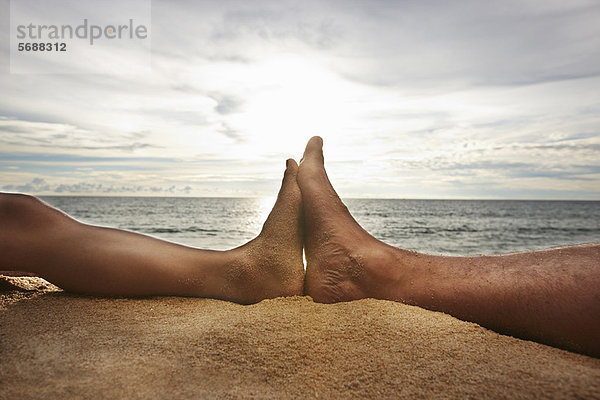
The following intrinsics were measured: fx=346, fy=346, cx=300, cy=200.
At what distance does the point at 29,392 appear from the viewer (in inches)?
33.3

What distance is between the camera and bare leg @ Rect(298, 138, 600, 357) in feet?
3.74

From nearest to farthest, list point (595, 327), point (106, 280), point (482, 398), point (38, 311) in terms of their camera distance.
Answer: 1. point (482, 398)
2. point (595, 327)
3. point (38, 311)
4. point (106, 280)

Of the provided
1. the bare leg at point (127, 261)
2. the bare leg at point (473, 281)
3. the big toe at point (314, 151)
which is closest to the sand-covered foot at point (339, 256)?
the bare leg at point (473, 281)

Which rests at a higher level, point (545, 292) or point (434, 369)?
point (545, 292)

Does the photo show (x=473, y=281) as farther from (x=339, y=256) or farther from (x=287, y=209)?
(x=287, y=209)

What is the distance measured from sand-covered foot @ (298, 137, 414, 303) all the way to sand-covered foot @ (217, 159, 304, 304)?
7 centimetres

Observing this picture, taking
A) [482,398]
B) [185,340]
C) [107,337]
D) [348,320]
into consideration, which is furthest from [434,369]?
[107,337]

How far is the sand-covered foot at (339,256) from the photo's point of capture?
61.6 inches

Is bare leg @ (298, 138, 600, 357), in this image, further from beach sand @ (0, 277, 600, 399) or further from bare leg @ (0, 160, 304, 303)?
bare leg @ (0, 160, 304, 303)

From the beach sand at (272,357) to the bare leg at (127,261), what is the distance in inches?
6.3

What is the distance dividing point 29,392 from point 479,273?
1497 millimetres

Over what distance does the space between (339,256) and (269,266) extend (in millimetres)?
348

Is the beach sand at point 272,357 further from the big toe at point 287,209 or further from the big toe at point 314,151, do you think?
the big toe at point 314,151

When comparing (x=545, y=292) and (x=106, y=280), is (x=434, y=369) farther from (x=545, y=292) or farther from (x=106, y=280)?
(x=106, y=280)
